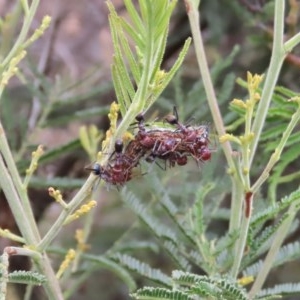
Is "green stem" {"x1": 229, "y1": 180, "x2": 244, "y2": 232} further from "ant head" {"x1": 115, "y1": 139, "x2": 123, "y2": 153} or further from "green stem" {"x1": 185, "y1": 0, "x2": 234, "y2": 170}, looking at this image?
"ant head" {"x1": 115, "y1": 139, "x2": 123, "y2": 153}

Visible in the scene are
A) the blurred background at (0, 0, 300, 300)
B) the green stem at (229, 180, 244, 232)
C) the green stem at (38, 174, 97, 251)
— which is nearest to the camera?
the green stem at (38, 174, 97, 251)

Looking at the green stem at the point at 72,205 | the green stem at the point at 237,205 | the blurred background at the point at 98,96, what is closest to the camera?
the green stem at the point at 72,205

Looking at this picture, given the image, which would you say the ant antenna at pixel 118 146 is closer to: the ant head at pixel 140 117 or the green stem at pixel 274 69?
the ant head at pixel 140 117

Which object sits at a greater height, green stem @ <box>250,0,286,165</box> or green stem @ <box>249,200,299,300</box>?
green stem @ <box>250,0,286,165</box>

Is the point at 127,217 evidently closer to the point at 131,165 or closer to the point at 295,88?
the point at 295,88

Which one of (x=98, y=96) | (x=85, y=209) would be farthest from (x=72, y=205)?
(x=98, y=96)

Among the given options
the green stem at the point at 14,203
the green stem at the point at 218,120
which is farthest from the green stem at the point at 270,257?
the green stem at the point at 14,203

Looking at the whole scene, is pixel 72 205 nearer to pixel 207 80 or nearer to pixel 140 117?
pixel 140 117

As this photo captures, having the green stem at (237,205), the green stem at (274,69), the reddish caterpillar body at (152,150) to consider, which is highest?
the green stem at (274,69)

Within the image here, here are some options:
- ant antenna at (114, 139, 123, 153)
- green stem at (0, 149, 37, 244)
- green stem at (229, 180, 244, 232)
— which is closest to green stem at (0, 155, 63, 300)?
green stem at (0, 149, 37, 244)

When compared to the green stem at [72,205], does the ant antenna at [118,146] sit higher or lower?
higher

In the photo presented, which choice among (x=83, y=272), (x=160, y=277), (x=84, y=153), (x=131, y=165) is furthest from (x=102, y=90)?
(x=131, y=165)
